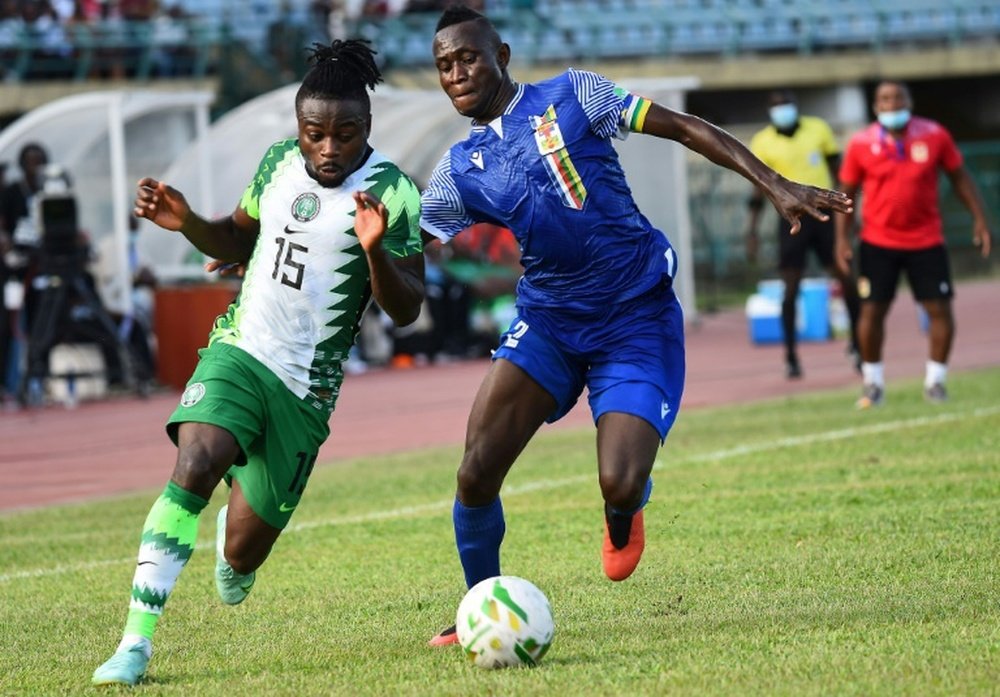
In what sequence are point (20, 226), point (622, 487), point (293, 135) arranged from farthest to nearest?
point (293, 135) < point (20, 226) < point (622, 487)

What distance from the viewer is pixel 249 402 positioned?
21.2ft

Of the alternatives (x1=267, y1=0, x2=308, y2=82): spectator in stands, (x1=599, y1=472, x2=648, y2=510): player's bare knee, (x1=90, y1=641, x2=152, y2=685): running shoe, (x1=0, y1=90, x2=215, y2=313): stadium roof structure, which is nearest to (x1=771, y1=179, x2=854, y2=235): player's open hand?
(x1=599, y1=472, x2=648, y2=510): player's bare knee

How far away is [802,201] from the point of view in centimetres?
645

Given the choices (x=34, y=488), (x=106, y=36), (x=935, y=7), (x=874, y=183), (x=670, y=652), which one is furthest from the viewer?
(x=935, y=7)

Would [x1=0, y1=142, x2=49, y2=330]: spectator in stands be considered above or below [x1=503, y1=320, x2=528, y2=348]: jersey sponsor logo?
below

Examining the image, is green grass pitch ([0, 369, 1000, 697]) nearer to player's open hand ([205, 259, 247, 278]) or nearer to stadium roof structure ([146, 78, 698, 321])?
player's open hand ([205, 259, 247, 278])

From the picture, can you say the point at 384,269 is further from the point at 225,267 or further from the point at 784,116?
the point at 784,116

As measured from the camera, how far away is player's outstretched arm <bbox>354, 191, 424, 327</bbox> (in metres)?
6.15

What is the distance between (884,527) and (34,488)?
6956 millimetres

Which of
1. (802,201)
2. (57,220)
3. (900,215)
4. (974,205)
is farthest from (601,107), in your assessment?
(57,220)

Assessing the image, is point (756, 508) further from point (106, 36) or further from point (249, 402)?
point (106, 36)

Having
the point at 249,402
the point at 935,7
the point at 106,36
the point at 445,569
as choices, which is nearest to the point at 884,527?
the point at 445,569

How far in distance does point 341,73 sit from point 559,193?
903 millimetres

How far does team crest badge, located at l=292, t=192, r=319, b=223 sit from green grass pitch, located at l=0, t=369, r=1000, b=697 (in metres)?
1.54
